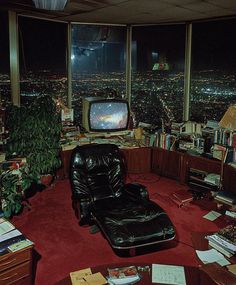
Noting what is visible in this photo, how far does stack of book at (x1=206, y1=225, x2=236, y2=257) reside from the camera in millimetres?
2943

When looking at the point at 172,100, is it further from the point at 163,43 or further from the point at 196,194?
the point at 196,194

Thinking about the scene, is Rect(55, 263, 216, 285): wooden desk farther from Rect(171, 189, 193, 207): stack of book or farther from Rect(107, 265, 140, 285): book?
Rect(171, 189, 193, 207): stack of book

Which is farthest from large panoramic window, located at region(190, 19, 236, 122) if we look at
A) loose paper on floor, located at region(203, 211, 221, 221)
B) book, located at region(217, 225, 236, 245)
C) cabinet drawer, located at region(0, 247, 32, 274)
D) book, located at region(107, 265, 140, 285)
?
cabinet drawer, located at region(0, 247, 32, 274)

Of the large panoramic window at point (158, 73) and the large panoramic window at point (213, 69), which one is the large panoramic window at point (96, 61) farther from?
the large panoramic window at point (213, 69)

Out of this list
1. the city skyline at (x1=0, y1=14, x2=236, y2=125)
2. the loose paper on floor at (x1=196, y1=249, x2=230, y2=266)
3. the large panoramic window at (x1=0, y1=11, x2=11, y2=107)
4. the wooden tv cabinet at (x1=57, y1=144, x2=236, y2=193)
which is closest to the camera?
the loose paper on floor at (x1=196, y1=249, x2=230, y2=266)

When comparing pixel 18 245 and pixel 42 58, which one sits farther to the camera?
pixel 42 58

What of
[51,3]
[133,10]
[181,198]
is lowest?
[181,198]

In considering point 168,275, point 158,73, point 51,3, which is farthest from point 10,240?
point 158,73

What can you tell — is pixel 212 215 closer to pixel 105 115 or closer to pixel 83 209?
pixel 83 209

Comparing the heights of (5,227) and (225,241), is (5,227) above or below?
above

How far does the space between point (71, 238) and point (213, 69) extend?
11.9ft

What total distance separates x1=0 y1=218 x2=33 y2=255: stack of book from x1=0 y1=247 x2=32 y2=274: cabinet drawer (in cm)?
4

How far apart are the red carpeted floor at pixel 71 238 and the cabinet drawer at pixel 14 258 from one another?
0.46m

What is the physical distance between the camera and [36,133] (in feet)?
16.0
